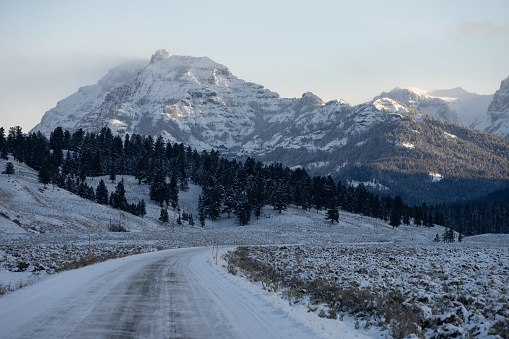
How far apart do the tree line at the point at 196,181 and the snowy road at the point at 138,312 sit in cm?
7619

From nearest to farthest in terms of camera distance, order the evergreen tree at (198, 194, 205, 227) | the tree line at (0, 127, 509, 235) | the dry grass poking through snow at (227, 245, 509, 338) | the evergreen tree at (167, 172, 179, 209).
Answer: the dry grass poking through snow at (227, 245, 509, 338)
the evergreen tree at (198, 194, 205, 227)
the tree line at (0, 127, 509, 235)
the evergreen tree at (167, 172, 179, 209)

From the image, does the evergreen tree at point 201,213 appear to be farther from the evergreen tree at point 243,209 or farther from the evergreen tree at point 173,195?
the evergreen tree at point 243,209

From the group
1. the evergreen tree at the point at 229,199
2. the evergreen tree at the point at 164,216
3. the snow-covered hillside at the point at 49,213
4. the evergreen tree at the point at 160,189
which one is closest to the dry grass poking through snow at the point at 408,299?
the snow-covered hillside at the point at 49,213

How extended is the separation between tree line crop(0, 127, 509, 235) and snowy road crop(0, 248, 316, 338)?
250 ft

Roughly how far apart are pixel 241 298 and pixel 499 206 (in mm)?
193943

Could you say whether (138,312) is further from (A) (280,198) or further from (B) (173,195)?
(B) (173,195)

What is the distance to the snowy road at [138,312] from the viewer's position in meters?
7.77

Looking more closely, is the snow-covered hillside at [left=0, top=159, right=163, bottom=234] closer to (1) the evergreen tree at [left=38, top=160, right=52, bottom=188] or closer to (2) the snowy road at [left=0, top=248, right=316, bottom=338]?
(1) the evergreen tree at [left=38, top=160, right=52, bottom=188]

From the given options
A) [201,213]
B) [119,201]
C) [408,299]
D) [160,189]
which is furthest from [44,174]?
[408,299]

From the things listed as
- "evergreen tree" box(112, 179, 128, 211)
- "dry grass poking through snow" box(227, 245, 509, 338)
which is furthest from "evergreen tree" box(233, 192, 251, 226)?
"dry grass poking through snow" box(227, 245, 509, 338)

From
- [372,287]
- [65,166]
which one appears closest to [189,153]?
[65,166]

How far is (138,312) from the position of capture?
368 inches

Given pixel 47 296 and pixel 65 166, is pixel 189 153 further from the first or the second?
pixel 47 296

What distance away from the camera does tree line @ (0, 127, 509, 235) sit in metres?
93.5
